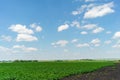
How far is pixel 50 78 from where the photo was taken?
76.2 feet

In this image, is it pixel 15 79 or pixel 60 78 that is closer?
pixel 15 79

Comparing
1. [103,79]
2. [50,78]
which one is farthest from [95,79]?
[50,78]

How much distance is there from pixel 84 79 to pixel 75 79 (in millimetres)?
962

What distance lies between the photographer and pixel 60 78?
24.3 metres

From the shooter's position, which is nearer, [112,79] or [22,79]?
[22,79]

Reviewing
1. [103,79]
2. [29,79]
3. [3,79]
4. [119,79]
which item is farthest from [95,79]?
[3,79]

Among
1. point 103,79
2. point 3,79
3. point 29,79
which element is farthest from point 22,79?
point 103,79

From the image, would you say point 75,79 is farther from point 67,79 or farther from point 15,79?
point 15,79

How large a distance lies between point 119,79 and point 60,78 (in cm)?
636

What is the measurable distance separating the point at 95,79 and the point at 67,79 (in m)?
2.97

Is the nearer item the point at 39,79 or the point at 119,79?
the point at 39,79

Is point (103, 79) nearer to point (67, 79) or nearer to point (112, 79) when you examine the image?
point (112, 79)

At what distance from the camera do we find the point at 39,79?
2225 cm

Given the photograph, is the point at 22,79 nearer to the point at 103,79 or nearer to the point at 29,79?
the point at 29,79
